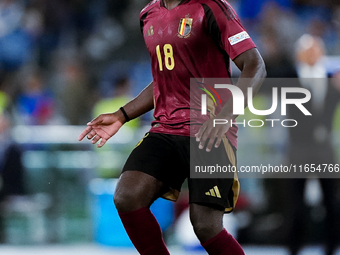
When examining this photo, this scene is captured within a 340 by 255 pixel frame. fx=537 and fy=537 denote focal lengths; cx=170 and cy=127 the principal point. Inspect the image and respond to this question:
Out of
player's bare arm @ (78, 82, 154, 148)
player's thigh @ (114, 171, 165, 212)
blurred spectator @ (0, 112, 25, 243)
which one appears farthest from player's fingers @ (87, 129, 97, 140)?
blurred spectator @ (0, 112, 25, 243)

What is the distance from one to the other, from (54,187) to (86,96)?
71.4 inches

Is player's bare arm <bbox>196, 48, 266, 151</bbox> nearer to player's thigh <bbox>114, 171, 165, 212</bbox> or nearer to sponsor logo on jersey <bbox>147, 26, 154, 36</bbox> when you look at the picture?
player's thigh <bbox>114, 171, 165, 212</bbox>

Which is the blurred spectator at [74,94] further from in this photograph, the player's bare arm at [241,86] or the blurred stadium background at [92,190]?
the player's bare arm at [241,86]

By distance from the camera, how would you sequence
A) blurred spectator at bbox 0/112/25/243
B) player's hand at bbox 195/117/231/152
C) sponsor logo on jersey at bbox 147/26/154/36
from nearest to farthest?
player's hand at bbox 195/117/231/152
sponsor logo on jersey at bbox 147/26/154/36
blurred spectator at bbox 0/112/25/243

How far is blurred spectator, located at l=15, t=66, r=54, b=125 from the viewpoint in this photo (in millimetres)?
6428

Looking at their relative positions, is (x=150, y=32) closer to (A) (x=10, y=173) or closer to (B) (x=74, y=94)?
(A) (x=10, y=173)

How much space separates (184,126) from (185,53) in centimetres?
40

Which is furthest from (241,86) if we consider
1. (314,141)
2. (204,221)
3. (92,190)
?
(92,190)

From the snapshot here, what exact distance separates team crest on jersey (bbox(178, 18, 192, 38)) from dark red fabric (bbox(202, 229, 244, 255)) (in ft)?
3.51

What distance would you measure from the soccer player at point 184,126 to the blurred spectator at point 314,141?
73.7 inches

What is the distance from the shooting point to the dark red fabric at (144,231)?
110 inches

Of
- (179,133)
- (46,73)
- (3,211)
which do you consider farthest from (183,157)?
(46,73)

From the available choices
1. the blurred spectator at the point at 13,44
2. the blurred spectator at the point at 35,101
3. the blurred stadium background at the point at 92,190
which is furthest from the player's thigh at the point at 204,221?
the blurred spectator at the point at 13,44

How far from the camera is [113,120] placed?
3.29 meters
